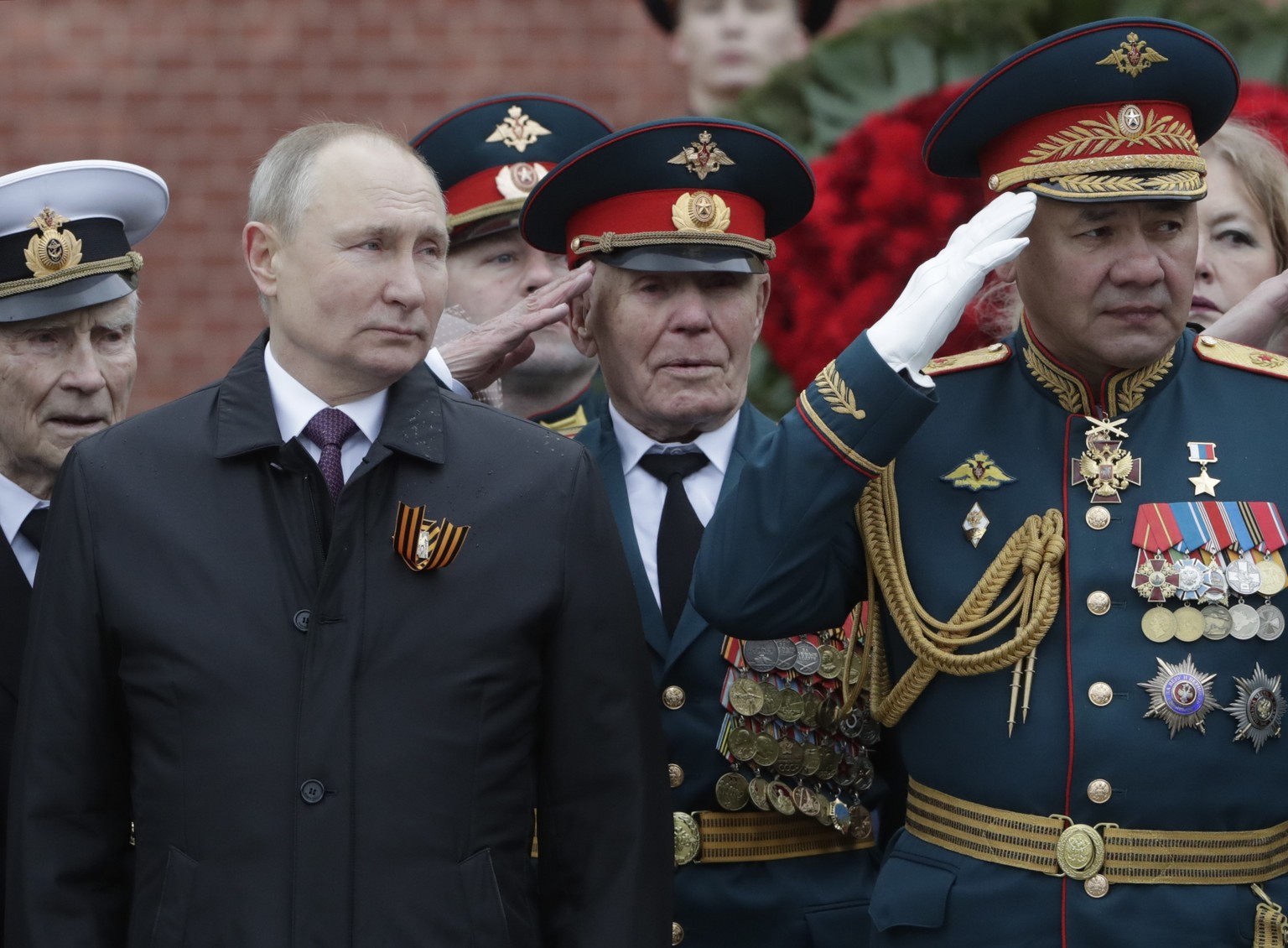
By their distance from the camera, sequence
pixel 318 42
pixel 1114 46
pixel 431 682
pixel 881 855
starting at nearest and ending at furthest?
pixel 431 682 → pixel 1114 46 → pixel 881 855 → pixel 318 42

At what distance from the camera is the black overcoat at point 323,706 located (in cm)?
254

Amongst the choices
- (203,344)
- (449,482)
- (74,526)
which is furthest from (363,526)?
(203,344)

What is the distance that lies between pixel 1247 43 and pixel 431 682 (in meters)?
2.57

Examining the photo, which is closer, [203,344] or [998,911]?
[998,911]

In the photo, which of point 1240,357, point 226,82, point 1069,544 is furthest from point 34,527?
point 226,82

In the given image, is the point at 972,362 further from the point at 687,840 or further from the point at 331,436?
the point at 331,436

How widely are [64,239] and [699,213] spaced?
110 centimetres

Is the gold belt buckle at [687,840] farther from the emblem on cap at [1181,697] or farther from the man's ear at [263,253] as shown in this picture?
the man's ear at [263,253]

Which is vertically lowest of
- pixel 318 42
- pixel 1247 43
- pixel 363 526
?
pixel 363 526

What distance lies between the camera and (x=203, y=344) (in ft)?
22.1

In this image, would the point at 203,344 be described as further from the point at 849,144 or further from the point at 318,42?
the point at 849,144

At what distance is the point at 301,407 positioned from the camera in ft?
9.04

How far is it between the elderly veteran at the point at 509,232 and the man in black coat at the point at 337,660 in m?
1.17

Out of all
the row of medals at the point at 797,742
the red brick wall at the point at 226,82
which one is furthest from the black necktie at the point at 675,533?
the red brick wall at the point at 226,82
